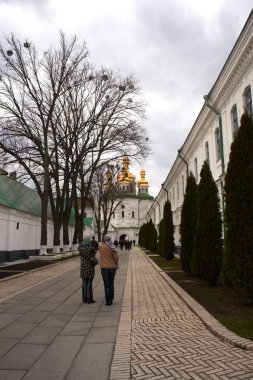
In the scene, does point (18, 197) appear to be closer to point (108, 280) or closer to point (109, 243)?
point (109, 243)

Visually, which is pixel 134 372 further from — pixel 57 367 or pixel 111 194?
pixel 111 194

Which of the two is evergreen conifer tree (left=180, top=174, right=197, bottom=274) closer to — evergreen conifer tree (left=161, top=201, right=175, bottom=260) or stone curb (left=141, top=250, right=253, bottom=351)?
stone curb (left=141, top=250, right=253, bottom=351)

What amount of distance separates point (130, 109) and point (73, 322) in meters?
21.3

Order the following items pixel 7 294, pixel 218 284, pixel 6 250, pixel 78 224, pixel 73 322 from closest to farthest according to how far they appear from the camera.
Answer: pixel 73 322 → pixel 7 294 → pixel 218 284 → pixel 6 250 → pixel 78 224

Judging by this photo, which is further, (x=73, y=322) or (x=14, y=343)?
(x=73, y=322)

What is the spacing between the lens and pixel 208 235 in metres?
12.0

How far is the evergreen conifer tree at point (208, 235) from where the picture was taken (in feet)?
39.0

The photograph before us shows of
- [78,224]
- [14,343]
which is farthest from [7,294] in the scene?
[78,224]

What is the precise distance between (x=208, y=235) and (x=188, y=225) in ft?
13.2

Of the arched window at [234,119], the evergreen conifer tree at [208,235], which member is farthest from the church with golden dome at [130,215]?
the evergreen conifer tree at [208,235]

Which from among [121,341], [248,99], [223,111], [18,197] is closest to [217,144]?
[223,111]

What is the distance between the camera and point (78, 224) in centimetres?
3531

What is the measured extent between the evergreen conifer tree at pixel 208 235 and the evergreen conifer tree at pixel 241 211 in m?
3.08

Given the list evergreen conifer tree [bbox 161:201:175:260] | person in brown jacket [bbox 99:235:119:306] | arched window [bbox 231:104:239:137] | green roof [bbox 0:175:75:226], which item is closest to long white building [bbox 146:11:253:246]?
arched window [bbox 231:104:239:137]
